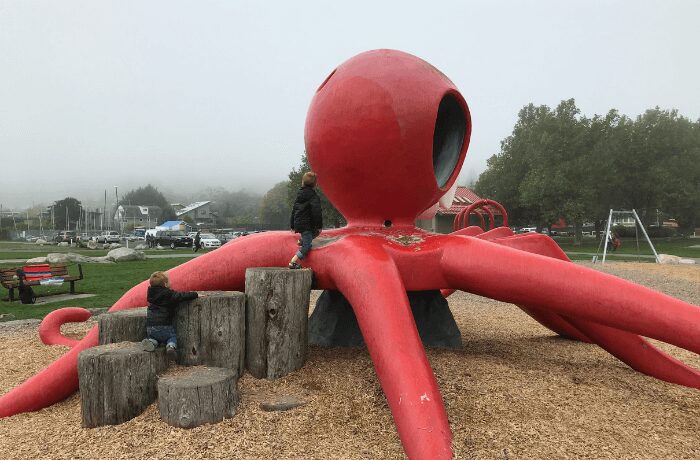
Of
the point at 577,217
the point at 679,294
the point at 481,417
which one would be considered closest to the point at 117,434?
the point at 481,417

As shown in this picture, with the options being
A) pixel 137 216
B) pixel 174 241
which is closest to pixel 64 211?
pixel 137 216

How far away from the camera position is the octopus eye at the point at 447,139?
5418 millimetres

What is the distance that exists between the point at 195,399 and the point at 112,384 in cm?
61

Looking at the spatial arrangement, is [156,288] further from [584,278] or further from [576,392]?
[576,392]

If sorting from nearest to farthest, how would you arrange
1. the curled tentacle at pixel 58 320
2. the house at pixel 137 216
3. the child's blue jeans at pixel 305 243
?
the child's blue jeans at pixel 305 243
the curled tentacle at pixel 58 320
the house at pixel 137 216

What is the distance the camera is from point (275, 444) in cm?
332

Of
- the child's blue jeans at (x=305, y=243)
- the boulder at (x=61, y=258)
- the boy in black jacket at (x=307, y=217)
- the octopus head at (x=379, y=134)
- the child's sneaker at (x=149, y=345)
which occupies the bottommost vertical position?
the boulder at (x=61, y=258)

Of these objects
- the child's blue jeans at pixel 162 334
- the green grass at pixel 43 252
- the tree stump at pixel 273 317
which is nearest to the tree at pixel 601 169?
the green grass at pixel 43 252

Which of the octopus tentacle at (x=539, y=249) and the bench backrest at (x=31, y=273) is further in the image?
the bench backrest at (x=31, y=273)

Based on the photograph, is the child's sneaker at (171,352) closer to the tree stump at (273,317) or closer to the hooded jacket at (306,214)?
the tree stump at (273,317)

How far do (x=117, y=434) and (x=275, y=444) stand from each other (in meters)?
1.09

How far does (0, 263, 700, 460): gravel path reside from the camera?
3277 mm

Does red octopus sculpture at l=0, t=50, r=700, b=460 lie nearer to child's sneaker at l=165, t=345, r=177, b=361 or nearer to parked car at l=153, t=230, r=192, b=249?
child's sneaker at l=165, t=345, r=177, b=361

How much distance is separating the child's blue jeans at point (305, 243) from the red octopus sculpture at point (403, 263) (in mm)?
81
